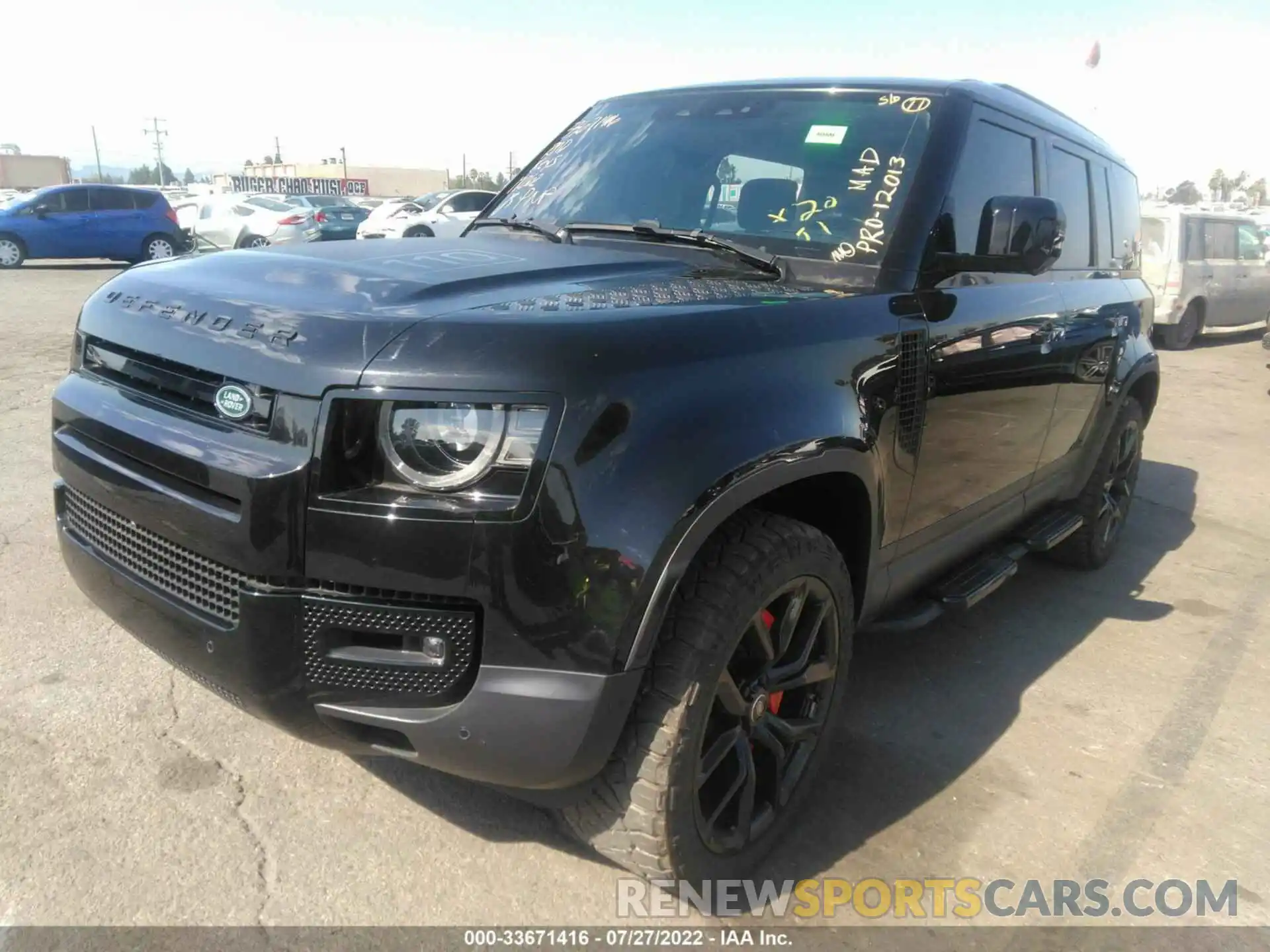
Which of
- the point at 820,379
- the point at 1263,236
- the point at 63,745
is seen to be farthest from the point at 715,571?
the point at 1263,236

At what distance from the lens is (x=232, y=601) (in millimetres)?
1882

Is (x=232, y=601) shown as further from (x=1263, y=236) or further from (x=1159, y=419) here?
(x=1263, y=236)

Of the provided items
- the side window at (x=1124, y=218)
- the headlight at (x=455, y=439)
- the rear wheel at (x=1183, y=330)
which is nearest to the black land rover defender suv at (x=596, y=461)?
the headlight at (x=455, y=439)

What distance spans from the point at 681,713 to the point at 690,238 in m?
1.47

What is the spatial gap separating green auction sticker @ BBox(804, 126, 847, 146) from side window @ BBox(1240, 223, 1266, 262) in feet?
47.0

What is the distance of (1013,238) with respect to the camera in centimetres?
274

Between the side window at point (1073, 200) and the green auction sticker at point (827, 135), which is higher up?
the green auction sticker at point (827, 135)

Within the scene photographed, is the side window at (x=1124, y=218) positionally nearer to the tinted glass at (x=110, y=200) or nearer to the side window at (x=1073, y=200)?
the side window at (x=1073, y=200)

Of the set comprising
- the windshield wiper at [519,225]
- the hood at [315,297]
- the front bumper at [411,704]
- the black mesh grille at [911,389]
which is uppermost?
the windshield wiper at [519,225]

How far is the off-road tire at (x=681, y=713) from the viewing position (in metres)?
1.95

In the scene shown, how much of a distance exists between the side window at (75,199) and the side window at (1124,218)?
1867cm

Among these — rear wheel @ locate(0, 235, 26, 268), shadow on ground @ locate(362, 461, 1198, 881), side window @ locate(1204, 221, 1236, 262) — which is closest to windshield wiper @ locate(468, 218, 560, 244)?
shadow on ground @ locate(362, 461, 1198, 881)

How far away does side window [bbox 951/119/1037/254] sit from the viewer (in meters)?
2.94

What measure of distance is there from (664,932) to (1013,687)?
1865 millimetres
